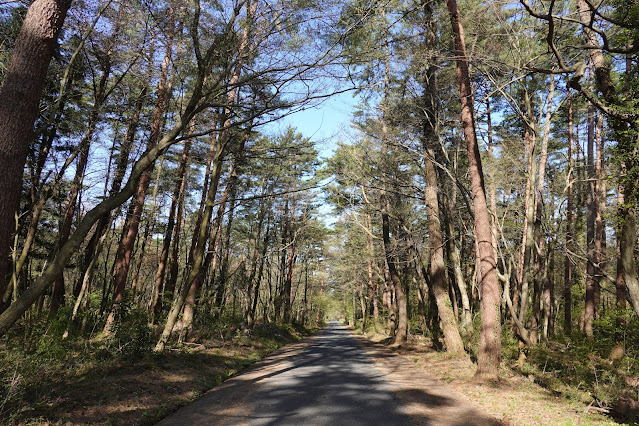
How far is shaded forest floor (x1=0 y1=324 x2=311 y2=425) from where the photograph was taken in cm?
455

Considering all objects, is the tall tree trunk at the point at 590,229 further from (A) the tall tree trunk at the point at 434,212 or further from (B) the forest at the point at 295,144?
(A) the tall tree trunk at the point at 434,212

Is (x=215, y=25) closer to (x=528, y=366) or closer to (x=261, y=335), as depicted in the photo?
(x=528, y=366)

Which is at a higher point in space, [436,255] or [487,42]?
[487,42]

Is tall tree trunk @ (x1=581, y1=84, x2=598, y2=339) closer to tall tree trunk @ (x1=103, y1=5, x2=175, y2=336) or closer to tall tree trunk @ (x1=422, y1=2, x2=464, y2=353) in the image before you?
tall tree trunk @ (x1=422, y1=2, x2=464, y2=353)

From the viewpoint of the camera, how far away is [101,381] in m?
5.97

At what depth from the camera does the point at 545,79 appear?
11320mm

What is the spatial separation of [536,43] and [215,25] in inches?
372

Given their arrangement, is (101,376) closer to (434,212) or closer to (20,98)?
(20,98)

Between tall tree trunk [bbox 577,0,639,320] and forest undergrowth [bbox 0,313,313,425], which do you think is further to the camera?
tall tree trunk [bbox 577,0,639,320]

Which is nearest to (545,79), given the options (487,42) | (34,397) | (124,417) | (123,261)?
(487,42)

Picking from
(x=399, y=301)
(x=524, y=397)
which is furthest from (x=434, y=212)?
(x=524, y=397)

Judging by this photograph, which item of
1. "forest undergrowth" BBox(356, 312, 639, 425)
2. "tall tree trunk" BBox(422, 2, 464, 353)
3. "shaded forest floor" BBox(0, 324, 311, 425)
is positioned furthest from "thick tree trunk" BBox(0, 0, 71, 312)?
"tall tree trunk" BBox(422, 2, 464, 353)

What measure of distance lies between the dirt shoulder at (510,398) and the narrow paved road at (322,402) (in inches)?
13.2

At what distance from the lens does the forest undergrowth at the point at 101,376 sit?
4.61m
